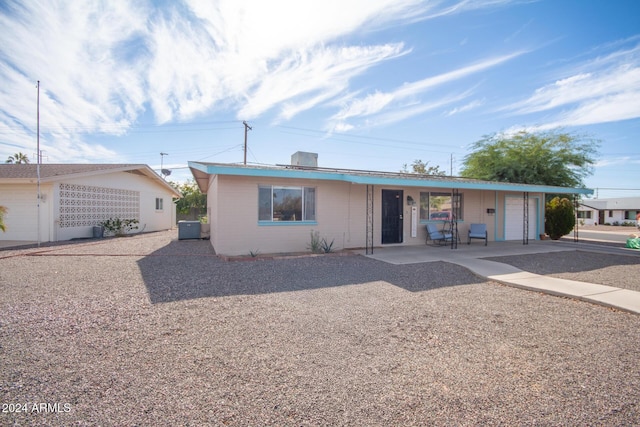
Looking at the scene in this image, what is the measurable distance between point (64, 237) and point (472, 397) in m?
16.8

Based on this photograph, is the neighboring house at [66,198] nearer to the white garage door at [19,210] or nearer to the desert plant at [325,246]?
the white garage door at [19,210]

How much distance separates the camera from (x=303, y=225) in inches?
404

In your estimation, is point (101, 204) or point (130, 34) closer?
point (130, 34)

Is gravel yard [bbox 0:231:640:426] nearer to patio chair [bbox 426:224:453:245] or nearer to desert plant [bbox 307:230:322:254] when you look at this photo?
desert plant [bbox 307:230:322:254]

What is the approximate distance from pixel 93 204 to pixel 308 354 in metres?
16.4

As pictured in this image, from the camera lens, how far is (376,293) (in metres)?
5.66

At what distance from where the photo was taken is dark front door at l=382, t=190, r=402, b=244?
37.9ft

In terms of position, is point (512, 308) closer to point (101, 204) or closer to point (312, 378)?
point (312, 378)

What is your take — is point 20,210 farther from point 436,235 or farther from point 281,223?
point 436,235

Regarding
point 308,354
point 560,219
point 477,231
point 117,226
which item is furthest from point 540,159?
point 117,226

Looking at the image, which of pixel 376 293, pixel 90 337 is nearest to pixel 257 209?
pixel 376 293

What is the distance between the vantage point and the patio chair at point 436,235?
38.4ft

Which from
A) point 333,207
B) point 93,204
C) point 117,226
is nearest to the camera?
point 333,207

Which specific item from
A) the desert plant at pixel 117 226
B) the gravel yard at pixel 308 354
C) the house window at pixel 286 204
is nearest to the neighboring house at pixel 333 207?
the house window at pixel 286 204
